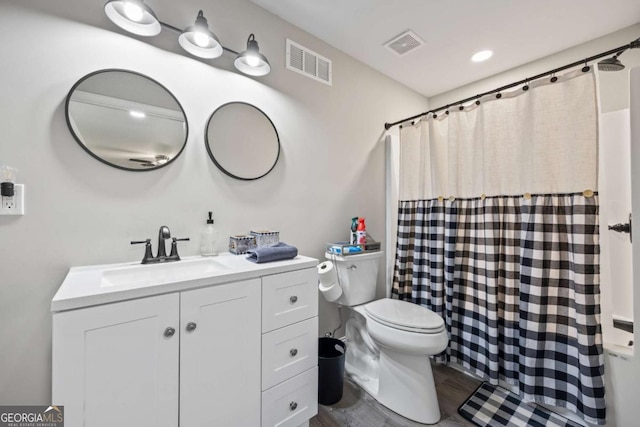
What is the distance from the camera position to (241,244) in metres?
1.44

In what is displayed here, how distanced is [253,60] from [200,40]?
11.2 inches

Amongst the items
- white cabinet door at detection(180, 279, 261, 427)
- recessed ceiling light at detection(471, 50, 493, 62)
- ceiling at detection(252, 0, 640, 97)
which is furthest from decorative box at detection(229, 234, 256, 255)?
recessed ceiling light at detection(471, 50, 493, 62)

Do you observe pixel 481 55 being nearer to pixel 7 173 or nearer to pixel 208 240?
pixel 208 240

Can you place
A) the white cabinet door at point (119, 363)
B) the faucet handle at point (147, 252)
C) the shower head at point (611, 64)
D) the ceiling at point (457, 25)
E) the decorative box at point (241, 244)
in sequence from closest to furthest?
the white cabinet door at point (119, 363) < the faucet handle at point (147, 252) < the shower head at point (611, 64) < the decorative box at point (241, 244) < the ceiling at point (457, 25)

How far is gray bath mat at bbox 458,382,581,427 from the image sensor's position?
139 centimetres

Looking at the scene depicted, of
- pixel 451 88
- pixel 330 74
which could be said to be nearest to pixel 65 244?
pixel 330 74

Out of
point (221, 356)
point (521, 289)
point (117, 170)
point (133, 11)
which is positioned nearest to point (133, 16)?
point (133, 11)

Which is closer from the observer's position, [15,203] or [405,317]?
[15,203]

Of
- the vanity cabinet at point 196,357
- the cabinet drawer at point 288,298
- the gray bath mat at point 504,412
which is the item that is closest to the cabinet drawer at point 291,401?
the vanity cabinet at point 196,357

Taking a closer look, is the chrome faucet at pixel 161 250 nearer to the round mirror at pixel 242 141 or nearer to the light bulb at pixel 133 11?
the round mirror at pixel 242 141

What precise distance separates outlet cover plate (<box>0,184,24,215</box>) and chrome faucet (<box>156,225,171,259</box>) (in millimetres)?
480

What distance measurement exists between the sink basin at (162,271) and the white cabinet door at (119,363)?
17 centimetres

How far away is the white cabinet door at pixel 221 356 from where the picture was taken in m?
0.92

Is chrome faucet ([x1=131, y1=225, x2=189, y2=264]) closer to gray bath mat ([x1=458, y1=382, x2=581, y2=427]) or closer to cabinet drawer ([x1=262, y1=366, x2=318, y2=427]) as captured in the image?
cabinet drawer ([x1=262, y1=366, x2=318, y2=427])
